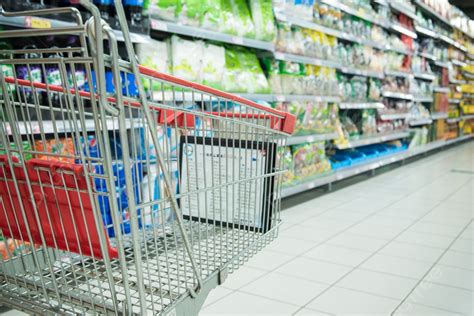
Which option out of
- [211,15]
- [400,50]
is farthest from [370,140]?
[211,15]

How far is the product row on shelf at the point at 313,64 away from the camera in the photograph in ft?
8.57

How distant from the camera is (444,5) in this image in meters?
7.98

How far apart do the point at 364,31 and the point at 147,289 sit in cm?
484

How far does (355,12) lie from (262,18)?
1771 mm

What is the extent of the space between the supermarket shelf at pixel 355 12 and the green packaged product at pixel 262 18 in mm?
882

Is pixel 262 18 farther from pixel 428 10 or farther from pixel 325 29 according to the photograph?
pixel 428 10

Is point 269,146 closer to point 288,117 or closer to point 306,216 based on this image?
point 288,117

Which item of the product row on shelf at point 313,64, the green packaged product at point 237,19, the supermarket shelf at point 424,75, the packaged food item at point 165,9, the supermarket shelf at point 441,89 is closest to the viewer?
the packaged food item at point 165,9

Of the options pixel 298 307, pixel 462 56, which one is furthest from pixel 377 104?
pixel 462 56

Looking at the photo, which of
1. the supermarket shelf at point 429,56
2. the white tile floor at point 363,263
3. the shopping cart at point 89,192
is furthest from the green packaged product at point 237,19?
the supermarket shelf at point 429,56

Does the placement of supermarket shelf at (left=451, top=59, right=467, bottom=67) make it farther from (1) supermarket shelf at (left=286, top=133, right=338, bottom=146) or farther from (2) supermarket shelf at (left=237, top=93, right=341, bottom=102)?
(1) supermarket shelf at (left=286, top=133, right=338, bottom=146)

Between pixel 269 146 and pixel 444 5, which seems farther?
pixel 444 5

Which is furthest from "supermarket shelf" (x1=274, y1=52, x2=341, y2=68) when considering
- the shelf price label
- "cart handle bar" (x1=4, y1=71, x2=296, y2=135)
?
"cart handle bar" (x1=4, y1=71, x2=296, y2=135)

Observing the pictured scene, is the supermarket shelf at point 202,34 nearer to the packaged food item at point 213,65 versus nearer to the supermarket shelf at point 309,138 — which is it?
the packaged food item at point 213,65
